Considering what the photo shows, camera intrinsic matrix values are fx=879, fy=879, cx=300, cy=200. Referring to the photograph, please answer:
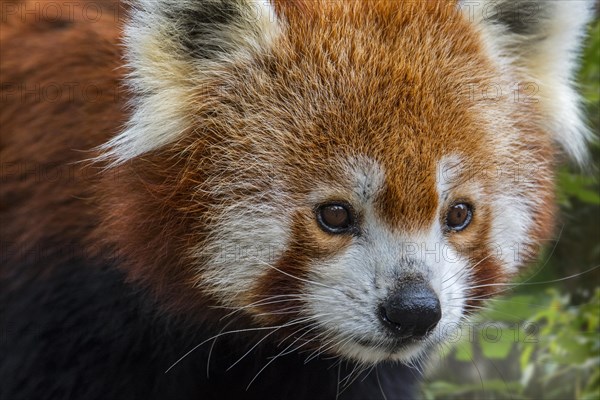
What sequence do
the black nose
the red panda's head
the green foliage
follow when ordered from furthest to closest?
the green foliage
the red panda's head
the black nose

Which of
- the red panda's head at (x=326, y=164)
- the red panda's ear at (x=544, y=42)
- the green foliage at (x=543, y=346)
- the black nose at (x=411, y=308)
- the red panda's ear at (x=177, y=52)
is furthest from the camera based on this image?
the green foliage at (x=543, y=346)

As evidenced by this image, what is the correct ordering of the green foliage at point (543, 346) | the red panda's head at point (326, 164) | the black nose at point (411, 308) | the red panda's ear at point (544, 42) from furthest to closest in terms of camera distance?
the green foliage at point (543, 346) < the red panda's ear at point (544, 42) < the red panda's head at point (326, 164) < the black nose at point (411, 308)

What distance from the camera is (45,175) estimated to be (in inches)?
151

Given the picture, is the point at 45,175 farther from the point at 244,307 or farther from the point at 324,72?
the point at 324,72

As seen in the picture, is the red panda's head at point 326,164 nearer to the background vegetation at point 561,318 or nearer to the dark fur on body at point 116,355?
the dark fur on body at point 116,355

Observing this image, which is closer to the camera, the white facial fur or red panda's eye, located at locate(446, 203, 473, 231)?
the white facial fur

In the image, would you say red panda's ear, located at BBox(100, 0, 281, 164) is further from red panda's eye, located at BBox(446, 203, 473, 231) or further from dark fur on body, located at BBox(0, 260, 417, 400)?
red panda's eye, located at BBox(446, 203, 473, 231)

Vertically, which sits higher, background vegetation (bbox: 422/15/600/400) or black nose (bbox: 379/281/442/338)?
black nose (bbox: 379/281/442/338)

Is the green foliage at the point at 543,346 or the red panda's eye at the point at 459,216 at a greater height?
the red panda's eye at the point at 459,216

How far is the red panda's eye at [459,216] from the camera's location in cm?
326

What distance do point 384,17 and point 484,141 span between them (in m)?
0.60

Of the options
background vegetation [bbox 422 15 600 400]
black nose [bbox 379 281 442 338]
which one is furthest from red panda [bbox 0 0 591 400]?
background vegetation [bbox 422 15 600 400]

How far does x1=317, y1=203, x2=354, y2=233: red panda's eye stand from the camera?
3109mm

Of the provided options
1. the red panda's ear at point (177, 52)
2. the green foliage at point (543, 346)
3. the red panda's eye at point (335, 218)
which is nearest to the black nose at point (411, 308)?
the red panda's eye at point (335, 218)
